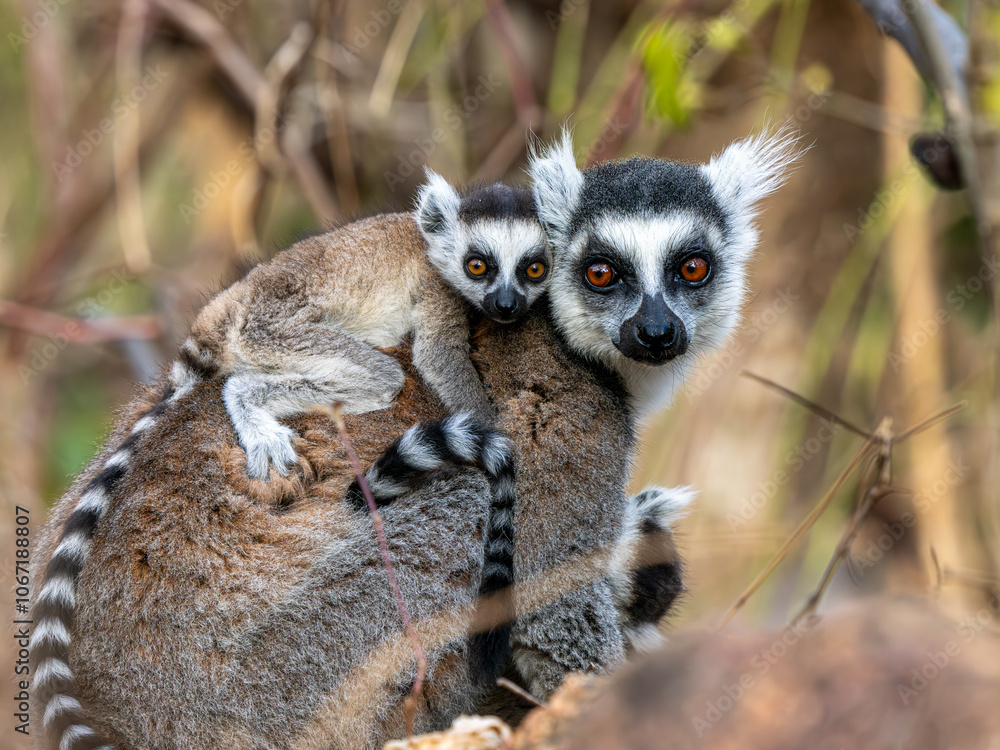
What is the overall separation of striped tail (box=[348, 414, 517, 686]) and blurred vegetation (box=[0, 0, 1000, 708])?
4.01 metres

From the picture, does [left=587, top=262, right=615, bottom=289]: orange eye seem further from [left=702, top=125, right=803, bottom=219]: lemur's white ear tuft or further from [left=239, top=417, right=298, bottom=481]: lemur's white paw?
[left=239, top=417, right=298, bottom=481]: lemur's white paw

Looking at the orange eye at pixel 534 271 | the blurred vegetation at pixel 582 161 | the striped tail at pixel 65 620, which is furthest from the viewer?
the blurred vegetation at pixel 582 161

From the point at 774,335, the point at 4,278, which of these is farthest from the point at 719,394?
the point at 4,278

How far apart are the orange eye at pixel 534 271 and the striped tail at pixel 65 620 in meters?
1.95

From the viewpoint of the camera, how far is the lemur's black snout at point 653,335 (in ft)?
12.9

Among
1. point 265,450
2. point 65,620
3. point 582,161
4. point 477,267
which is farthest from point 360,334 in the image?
point 582,161

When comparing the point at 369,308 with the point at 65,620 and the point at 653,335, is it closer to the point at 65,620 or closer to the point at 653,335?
the point at 653,335

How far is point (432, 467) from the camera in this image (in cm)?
346

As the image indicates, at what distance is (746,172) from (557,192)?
1.04 metres

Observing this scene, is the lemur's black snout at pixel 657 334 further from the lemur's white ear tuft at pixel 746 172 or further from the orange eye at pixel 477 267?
the lemur's white ear tuft at pixel 746 172

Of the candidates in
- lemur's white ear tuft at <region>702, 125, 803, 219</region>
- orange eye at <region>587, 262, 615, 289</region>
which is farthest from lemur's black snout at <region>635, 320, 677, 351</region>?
lemur's white ear tuft at <region>702, 125, 803, 219</region>

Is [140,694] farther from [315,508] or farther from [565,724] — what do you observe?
[565,724]

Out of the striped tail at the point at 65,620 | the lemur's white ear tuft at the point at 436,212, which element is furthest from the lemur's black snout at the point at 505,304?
the striped tail at the point at 65,620

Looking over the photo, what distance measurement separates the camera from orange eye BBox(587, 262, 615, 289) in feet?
13.7
